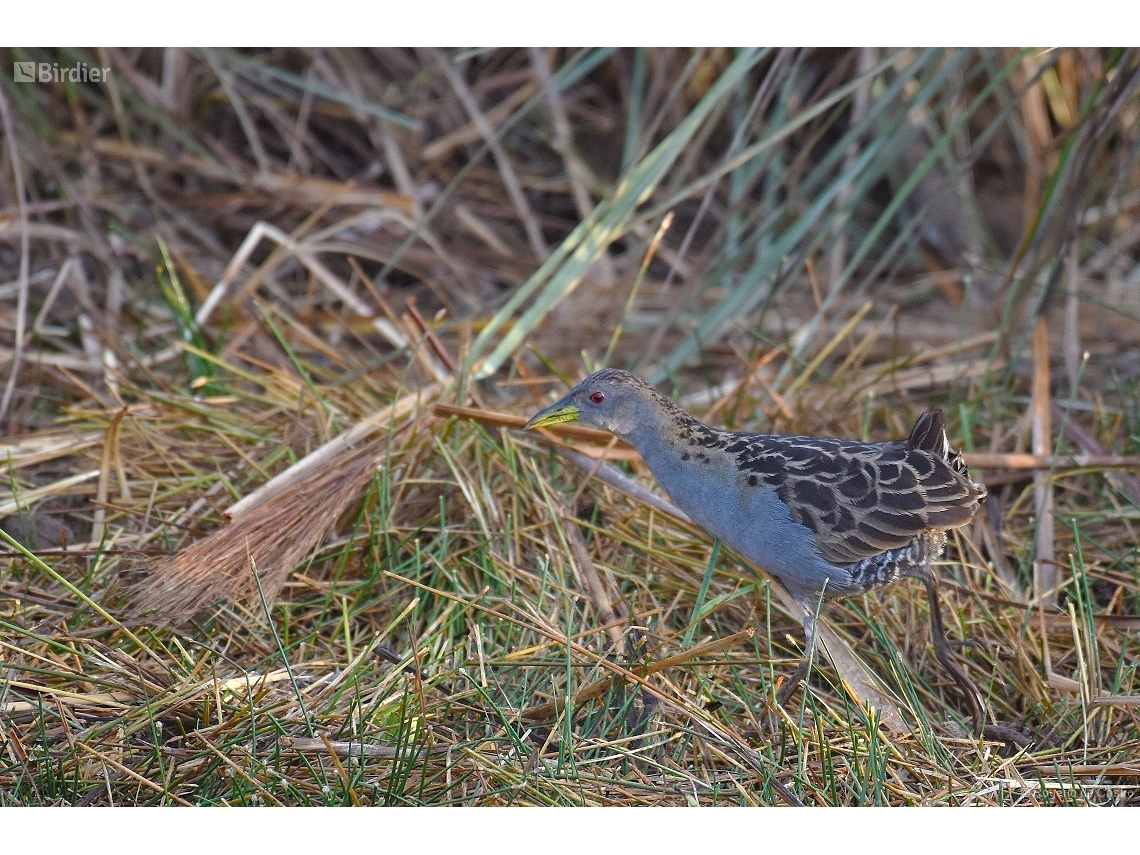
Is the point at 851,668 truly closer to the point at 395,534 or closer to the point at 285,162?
the point at 395,534

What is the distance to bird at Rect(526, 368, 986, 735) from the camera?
318 centimetres

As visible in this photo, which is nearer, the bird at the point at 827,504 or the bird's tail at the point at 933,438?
the bird at the point at 827,504

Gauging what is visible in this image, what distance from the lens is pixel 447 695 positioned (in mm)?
3092

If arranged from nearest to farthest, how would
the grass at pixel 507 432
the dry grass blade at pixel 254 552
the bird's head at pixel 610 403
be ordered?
1. the grass at pixel 507 432
2. the dry grass blade at pixel 254 552
3. the bird's head at pixel 610 403

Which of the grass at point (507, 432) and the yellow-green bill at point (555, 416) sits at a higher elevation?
the yellow-green bill at point (555, 416)

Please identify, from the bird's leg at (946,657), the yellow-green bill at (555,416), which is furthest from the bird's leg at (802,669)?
the yellow-green bill at (555,416)

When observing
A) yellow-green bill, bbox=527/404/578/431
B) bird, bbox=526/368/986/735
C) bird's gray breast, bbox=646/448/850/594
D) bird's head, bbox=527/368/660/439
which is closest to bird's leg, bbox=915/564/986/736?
bird, bbox=526/368/986/735

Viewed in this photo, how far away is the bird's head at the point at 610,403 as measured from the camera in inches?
138

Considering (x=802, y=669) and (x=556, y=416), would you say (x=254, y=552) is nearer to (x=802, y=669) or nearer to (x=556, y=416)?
(x=556, y=416)

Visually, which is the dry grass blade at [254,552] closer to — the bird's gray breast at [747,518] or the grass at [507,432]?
the grass at [507,432]

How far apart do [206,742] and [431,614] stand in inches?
33.2

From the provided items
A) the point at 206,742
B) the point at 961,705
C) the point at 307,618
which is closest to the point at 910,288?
the point at 961,705

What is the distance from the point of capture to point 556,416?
11.8ft

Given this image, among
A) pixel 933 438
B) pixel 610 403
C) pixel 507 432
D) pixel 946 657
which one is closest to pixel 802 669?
pixel 946 657
